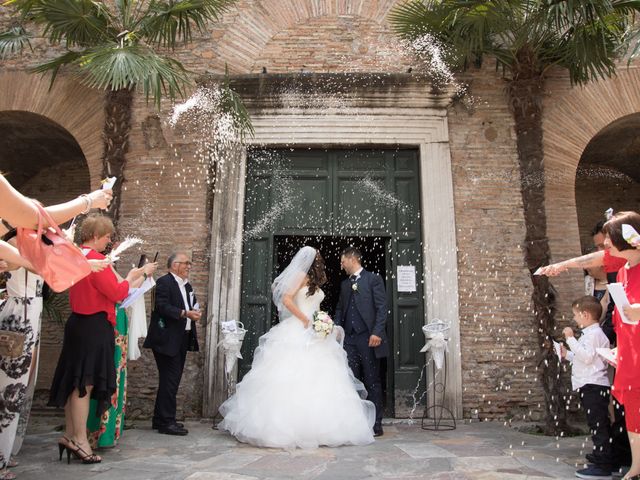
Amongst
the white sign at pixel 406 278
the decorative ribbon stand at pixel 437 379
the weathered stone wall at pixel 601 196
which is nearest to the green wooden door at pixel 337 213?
the white sign at pixel 406 278

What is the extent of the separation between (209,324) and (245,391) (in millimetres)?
1662

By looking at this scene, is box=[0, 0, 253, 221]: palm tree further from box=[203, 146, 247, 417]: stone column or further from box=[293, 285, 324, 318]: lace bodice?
box=[293, 285, 324, 318]: lace bodice

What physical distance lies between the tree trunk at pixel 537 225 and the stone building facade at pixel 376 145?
0.26 m

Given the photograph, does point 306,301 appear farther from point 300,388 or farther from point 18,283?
point 18,283

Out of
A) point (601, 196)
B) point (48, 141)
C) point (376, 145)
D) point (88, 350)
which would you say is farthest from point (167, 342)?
point (601, 196)

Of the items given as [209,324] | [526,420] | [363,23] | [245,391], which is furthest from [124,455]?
[363,23]

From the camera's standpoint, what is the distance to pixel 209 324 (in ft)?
22.4

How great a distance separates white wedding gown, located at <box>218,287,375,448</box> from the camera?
4.91 meters

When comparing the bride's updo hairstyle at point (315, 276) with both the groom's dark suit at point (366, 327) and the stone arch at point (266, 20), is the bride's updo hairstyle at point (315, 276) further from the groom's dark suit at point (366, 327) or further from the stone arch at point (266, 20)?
the stone arch at point (266, 20)

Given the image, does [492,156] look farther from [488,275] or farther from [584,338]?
[584,338]

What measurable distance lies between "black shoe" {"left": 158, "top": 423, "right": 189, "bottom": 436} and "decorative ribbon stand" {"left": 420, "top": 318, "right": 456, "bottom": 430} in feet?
8.42

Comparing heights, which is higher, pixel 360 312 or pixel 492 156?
pixel 492 156

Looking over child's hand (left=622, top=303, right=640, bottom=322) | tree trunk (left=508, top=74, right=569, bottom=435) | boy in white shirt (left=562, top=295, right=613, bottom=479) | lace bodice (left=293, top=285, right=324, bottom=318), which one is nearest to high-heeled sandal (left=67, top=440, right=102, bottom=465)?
lace bodice (left=293, top=285, right=324, bottom=318)

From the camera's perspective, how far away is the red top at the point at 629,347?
3.56 metres
